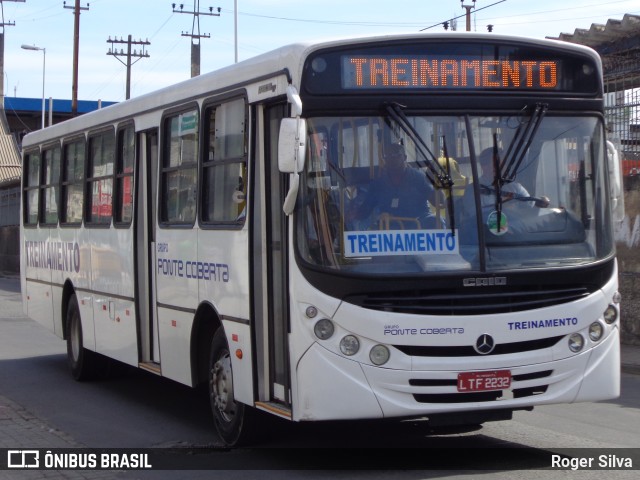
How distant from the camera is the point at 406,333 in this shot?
277 inches

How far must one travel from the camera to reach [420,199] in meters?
7.28

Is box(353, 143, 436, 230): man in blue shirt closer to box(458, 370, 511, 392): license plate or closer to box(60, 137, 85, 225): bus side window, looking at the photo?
box(458, 370, 511, 392): license plate

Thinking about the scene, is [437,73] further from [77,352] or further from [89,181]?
[77,352]

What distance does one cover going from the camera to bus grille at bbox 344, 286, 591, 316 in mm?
7090

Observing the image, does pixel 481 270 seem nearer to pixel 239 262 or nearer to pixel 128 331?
pixel 239 262

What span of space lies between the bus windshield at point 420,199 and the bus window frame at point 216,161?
3.49ft

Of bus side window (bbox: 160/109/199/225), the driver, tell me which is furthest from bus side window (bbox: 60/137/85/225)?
the driver

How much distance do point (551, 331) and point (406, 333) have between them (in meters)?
1.06

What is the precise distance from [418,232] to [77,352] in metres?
7.21

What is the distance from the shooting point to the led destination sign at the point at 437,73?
291 inches

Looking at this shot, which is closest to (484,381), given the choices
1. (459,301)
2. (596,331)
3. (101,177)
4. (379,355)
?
(459,301)

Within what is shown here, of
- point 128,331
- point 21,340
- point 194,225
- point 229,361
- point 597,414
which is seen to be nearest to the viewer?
point 229,361

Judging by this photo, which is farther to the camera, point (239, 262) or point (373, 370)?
point (239, 262)

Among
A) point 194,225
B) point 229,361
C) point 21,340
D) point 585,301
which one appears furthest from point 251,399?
point 21,340
